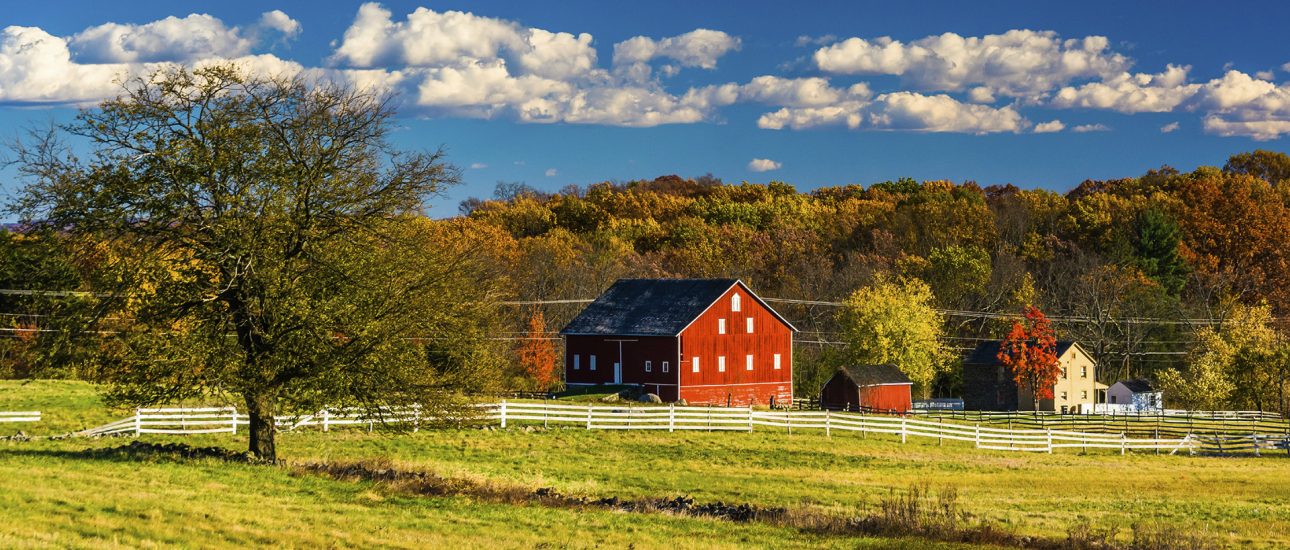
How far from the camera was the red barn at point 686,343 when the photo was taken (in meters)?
76.4

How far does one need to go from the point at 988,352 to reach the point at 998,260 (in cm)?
2865

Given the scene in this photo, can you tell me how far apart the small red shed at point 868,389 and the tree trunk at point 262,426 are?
5102cm

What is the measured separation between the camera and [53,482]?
23797 millimetres

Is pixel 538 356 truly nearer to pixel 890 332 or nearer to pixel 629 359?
pixel 629 359

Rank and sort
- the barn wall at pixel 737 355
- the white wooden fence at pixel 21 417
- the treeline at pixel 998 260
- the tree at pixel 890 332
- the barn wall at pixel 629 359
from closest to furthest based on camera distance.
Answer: the white wooden fence at pixel 21 417, the barn wall at pixel 629 359, the barn wall at pixel 737 355, the tree at pixel 890 332, the treeline at pixel 998 260

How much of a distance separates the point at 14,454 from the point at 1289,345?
262 ft

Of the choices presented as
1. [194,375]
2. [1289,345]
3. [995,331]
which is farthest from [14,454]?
[995,331]

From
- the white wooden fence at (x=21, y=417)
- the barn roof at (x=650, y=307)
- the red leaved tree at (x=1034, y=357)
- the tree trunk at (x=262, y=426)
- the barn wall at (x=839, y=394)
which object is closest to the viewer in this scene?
the tree trunk at (x=262, y=426)

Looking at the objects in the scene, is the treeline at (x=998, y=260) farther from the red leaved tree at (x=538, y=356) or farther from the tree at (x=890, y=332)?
the tree at (x=890, y=332)

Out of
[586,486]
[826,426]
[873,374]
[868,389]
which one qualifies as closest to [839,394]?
[868,389]

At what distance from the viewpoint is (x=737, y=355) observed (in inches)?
3125

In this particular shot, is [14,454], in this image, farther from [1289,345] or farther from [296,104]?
[1289,345]

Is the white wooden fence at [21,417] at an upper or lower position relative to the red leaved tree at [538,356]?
lower

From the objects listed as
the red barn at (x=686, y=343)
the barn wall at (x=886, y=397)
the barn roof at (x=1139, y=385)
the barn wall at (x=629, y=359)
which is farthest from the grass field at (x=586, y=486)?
the barn roof at (x=1139, y=385)
